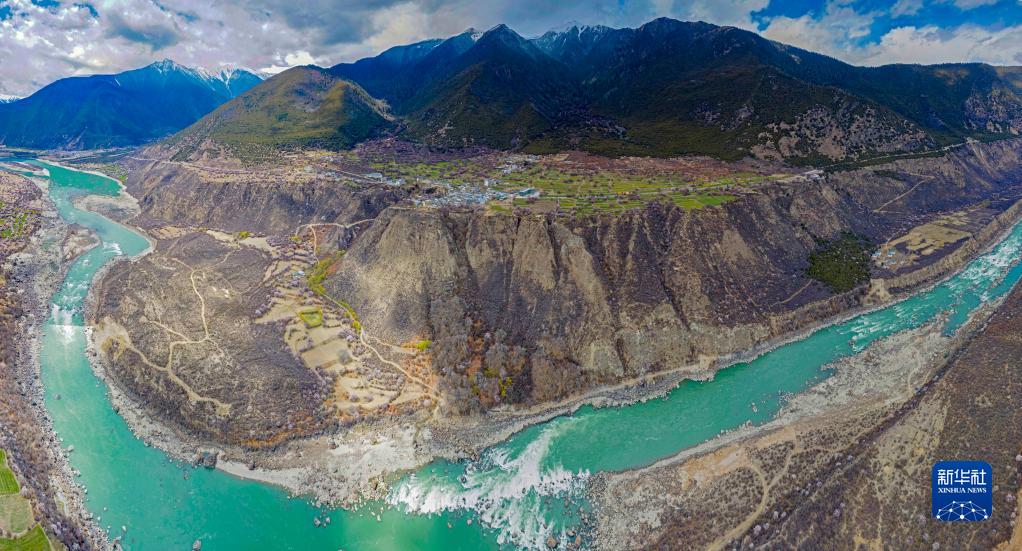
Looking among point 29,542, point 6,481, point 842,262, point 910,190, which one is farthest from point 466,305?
point 910,190

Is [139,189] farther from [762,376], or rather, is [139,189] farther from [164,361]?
[762,376]

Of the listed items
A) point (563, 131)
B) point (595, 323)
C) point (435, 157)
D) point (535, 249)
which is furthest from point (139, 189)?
point (595, 323)

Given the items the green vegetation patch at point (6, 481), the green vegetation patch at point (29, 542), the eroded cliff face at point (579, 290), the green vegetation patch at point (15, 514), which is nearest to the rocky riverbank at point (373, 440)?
the eroded cliff face at point (579, 290)

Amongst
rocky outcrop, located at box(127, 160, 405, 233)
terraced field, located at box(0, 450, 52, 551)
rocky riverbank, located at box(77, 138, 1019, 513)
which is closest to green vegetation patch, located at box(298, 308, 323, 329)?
rocky riverbank, located at box(77, 138, 1019, 513)

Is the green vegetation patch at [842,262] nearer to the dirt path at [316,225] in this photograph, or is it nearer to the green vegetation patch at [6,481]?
the dirt path at [316,225]

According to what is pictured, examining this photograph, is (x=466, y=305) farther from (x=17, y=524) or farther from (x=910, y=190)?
(x=910, y=190)

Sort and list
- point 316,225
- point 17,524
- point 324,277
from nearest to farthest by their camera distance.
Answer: point 17,524
point 324,277
point 316,225
